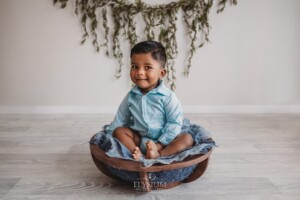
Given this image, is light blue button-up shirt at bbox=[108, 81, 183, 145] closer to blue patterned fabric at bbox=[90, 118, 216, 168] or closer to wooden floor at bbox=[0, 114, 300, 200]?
blue patterned fabric at bbox=[90, 118, 216, 168]

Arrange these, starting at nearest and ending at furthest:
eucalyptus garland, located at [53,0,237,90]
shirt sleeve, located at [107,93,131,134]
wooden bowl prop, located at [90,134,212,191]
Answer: wooden bowl prop, located at [90,134,212,191]
shirt sleeve, located at [107,93,131,134]
eucalyptus garland, located at [53,0,237,90]

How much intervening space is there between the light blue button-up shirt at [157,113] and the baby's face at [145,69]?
0.06 m

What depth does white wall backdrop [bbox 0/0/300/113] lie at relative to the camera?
2.25 m

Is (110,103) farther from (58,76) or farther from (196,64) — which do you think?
(196,64)

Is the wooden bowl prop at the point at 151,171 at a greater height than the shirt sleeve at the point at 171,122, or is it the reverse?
the shirt sleeve at the point at 171,122

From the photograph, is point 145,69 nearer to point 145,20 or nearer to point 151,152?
point 151,152

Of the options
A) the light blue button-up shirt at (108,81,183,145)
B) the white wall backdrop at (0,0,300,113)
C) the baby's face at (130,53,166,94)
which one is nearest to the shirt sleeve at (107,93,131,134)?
the light blue button-up shirt at (108,81,183,145)

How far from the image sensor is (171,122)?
120 centimetres

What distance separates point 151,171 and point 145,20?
151 cm

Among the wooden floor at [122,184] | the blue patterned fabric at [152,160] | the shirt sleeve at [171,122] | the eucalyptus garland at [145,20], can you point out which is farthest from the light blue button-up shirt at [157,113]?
the eucalyptus garland at [145,20]

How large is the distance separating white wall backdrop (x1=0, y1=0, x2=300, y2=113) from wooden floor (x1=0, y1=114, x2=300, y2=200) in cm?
28

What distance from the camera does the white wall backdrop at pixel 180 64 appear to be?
2246 millimetres

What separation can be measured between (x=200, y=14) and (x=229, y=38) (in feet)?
0.97

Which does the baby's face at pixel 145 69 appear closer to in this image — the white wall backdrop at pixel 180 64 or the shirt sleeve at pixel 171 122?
the shirt sleeve at pixel 171 122
